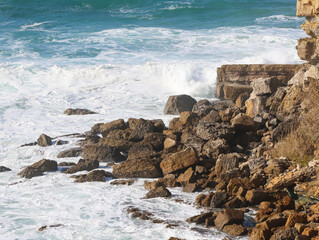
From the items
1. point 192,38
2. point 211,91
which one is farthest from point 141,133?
point 192,38

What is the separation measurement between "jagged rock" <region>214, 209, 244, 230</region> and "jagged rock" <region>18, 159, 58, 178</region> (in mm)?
4859

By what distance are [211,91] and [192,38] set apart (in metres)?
11.8

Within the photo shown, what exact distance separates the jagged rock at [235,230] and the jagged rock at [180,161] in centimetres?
262

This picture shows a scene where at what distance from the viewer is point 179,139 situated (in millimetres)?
11875

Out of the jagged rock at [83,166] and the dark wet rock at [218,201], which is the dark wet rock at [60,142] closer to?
the jagged rock at [83,166]

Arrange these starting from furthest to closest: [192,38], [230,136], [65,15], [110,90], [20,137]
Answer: [65,15], [192,38], [110,90], [20,137], [230,136]

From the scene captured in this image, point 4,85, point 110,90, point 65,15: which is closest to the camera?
point 110,90

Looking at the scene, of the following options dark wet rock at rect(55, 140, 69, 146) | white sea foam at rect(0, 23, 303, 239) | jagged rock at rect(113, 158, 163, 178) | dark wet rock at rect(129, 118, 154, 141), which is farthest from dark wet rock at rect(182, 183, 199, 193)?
dark wet rock at rect(55, 140, 69, 146)

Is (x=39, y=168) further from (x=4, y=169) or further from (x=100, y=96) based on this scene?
(x=100, y=96)

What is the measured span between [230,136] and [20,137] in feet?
20.8

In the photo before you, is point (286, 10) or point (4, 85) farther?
point (286, 10)

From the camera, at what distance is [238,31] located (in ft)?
102

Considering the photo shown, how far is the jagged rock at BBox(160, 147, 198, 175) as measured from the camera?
9977mm

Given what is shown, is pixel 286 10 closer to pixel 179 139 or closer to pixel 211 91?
pixel 211 91
